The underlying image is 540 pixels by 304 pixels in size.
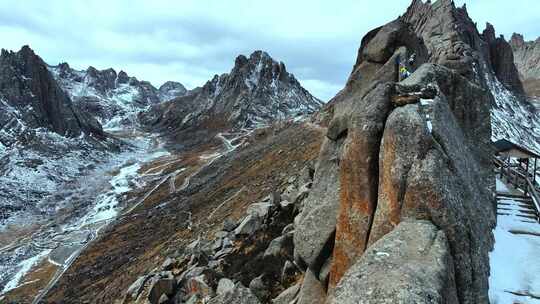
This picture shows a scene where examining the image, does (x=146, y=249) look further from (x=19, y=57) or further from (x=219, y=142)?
(x=19, y=57)

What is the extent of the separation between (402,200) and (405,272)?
7.90 ft

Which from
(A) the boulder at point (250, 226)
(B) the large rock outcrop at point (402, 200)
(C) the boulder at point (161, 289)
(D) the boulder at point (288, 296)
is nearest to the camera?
(B) the large rock outcrop at point (402, 200)

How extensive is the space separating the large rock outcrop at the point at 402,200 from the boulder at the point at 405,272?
2cm

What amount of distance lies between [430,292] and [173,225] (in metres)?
43.5

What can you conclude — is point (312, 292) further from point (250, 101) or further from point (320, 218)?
point (250, 101)

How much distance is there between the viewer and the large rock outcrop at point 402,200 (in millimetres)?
7898

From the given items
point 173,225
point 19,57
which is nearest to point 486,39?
point 173,225

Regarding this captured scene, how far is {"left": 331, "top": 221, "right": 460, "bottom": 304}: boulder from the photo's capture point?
23.4 feet

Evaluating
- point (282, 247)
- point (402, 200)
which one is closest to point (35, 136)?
point (282, 247)

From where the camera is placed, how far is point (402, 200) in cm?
952

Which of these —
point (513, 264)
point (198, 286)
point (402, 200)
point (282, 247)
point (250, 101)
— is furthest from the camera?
point (250, 101)

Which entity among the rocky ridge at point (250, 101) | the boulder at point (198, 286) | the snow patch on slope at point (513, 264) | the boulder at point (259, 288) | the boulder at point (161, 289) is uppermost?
the rocky ridge at point (250, 101)

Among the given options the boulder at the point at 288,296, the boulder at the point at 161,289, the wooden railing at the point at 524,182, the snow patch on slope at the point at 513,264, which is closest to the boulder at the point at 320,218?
the boulder at the point at 288,296

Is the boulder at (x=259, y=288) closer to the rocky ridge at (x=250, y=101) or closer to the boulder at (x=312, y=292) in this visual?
the boulder at (x=312, y=292)
